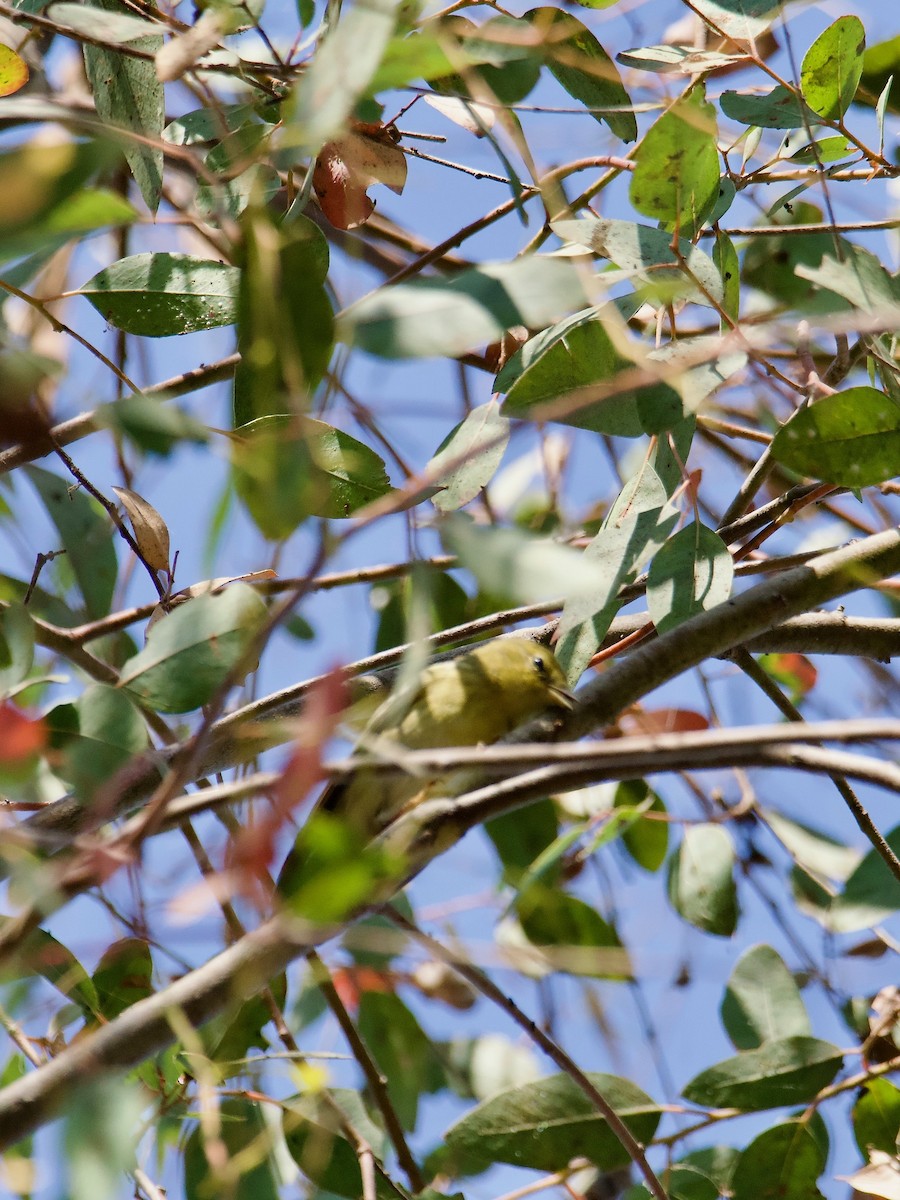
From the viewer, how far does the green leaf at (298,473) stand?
2.37ft

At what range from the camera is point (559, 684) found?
1.46 m

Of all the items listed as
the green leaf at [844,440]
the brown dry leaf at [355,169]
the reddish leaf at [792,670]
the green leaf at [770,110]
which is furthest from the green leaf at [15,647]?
the reddish leaf at [792,670]

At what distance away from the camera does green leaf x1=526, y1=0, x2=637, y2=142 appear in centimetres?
141

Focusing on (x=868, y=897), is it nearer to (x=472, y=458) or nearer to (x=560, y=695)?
(x=560, y=695)

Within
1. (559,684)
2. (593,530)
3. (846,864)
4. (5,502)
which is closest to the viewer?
(559,684)

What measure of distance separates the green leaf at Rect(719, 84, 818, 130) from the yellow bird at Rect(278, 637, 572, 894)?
0.64 metres

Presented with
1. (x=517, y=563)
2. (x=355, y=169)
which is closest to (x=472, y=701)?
(x=355, y=169)

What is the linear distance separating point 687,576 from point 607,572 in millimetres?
83

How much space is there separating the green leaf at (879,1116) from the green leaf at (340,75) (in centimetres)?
110

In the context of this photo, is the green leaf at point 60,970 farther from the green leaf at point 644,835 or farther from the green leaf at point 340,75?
the green leaf at point 644,835

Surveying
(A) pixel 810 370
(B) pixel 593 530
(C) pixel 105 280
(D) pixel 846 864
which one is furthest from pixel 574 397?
(D) pixel 846 864

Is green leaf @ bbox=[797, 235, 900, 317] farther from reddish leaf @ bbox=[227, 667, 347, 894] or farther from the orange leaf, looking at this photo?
the orange leaf

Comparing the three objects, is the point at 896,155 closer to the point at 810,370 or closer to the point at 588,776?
the point at 810,370

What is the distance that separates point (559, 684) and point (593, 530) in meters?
0.78
